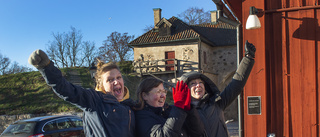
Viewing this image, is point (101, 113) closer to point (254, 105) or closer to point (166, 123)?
point (166, 123)

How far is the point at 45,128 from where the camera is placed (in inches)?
363

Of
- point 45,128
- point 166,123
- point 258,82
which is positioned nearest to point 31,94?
point 45,128

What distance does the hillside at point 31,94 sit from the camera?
1889 cm

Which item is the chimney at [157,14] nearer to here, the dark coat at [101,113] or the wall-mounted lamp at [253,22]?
the wall-mounted lamp at [253,22]

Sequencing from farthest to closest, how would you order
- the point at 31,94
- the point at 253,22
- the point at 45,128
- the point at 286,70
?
1. the point at 31,94
2. the point at 45,128
3. the point at 286,70
4. the point at 253,22

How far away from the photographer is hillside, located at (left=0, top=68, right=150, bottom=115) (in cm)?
1889

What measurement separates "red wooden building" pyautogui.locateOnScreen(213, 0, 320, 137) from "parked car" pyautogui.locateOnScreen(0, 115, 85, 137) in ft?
21.4

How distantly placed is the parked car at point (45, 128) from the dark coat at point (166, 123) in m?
7.41

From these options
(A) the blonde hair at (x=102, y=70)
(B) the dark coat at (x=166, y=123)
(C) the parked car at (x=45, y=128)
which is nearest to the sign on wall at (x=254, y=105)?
(B) the dark coat at (x=166, y=123)

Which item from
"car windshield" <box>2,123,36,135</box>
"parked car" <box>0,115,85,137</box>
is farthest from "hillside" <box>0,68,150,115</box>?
"car windshield" <box>2,123,36,135</box>

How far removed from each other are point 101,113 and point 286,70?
3.40 m

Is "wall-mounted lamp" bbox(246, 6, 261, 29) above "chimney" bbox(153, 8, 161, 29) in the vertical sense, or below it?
below

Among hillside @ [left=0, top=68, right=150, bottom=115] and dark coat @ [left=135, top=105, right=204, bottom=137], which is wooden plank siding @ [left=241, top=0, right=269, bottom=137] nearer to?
dark coat @ [left=135, top=105, right=204, bottom=137]

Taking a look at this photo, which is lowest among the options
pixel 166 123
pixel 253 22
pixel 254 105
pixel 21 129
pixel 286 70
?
pixel 21 129
